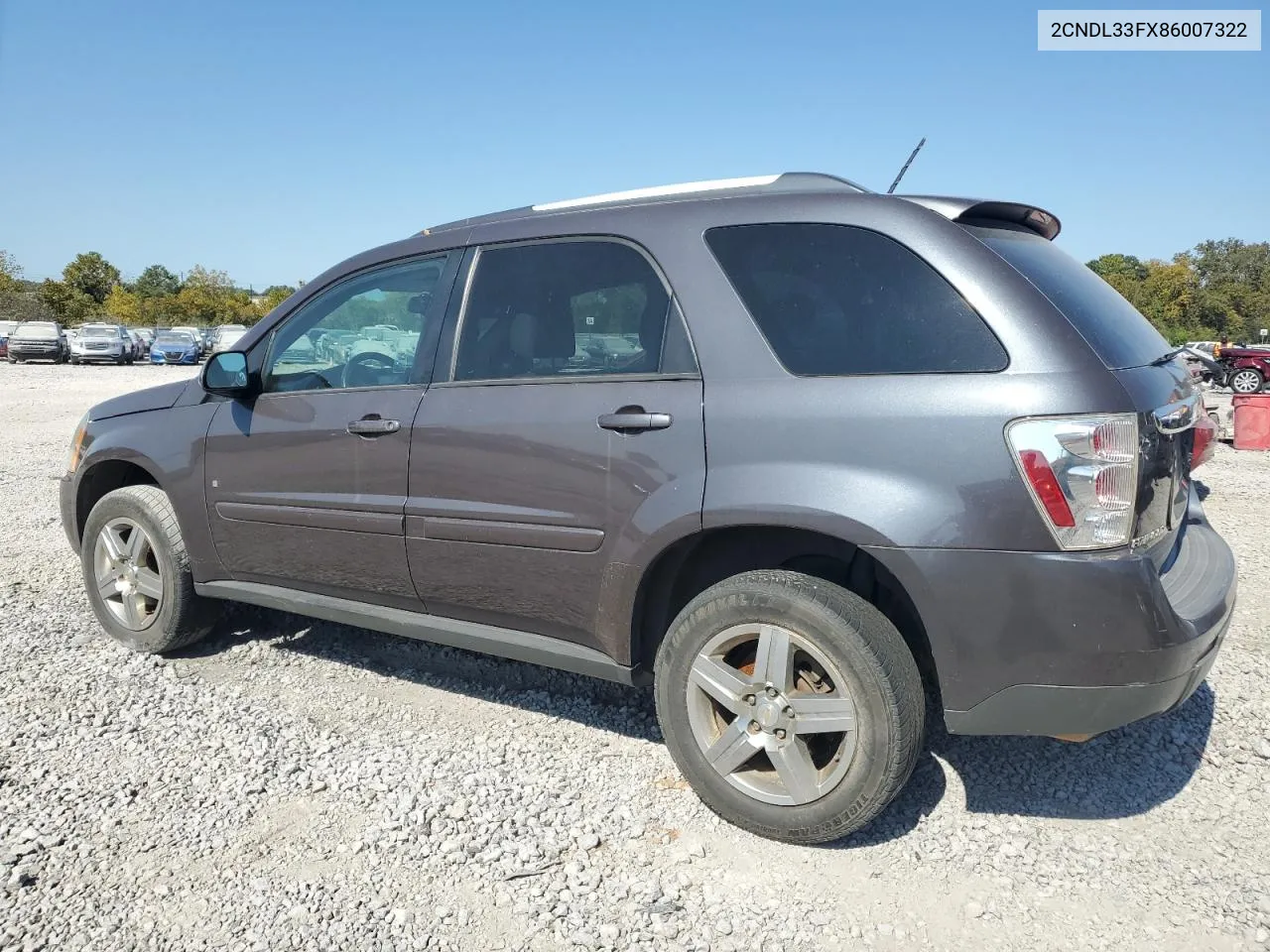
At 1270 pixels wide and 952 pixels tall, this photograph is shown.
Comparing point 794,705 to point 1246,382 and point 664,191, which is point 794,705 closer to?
point 664,191

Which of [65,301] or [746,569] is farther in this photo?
[65,301]

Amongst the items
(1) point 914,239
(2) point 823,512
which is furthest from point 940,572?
(1) point 914,239

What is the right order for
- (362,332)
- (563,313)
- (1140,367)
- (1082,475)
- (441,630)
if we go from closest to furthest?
(1082,475), (1140,367), (563,313), (441,630), (362,332)

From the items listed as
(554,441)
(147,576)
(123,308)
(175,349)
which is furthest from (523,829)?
(123,308)

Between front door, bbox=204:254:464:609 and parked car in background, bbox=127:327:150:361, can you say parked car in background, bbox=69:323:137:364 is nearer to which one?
parked car in background, bbox=127:327:150:361

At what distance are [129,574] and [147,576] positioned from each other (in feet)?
0.40

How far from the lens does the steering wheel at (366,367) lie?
3.64 m

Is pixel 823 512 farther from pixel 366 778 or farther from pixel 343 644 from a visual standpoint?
pixel 343 644

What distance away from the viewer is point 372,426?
347 cm

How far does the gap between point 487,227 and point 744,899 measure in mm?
2454

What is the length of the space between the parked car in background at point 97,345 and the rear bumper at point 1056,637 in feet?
132

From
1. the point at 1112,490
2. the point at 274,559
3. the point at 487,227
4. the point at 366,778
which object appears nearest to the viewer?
the point at 1112,490

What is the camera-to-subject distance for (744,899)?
8.36 ft

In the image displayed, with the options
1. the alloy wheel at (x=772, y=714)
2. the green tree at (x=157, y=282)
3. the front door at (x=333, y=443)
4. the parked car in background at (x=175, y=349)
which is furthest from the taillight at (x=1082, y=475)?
the green tree at (x=157, y=282)
